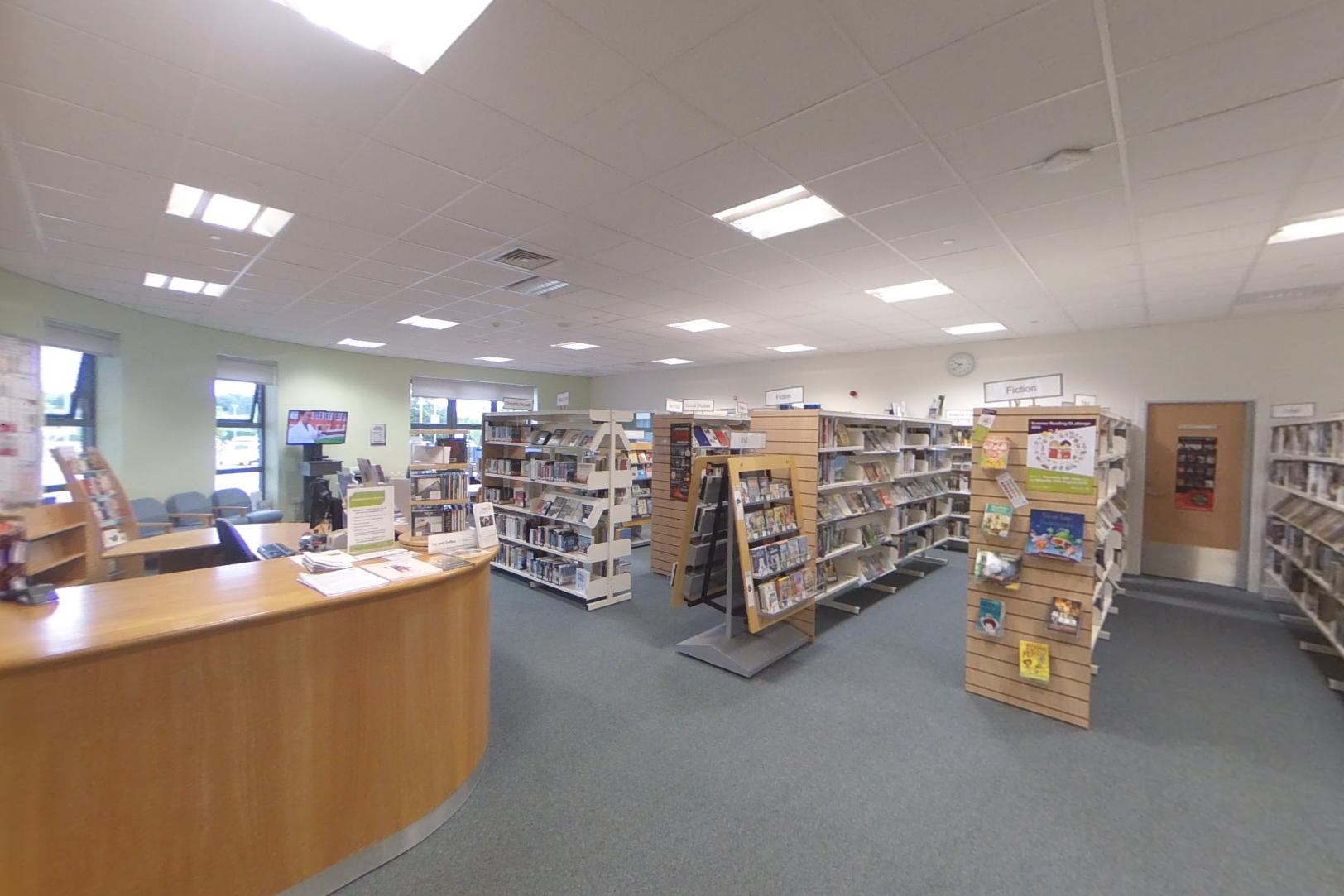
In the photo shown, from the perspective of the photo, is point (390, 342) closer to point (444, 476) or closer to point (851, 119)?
point (444, 476)

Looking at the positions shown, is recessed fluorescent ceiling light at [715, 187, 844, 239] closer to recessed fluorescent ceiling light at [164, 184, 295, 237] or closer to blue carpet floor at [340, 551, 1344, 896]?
recessed fluorescent ceiling light at [164, 184, 295, 237]

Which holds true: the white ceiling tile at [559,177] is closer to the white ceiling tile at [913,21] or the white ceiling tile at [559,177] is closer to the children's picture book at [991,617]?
the white ceiling tile at [913,21]

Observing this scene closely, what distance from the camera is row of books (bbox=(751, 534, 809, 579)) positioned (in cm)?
365

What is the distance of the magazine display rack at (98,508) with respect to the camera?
3.29 metres

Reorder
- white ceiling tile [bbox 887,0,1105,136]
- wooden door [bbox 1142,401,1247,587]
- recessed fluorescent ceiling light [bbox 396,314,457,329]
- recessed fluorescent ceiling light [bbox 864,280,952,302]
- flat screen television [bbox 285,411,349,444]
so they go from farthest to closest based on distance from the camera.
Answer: flat screen television [bbox 285,411,349,444] → recessed fluorescent ceiling light [bbox 396,314,457,329] → wooden door [bbox 1142,401,1247,587] → recessed fluorescent ceiling light [bbox 864,280,952,302] → white ceiling tile [bbox 887,0,1105,136]

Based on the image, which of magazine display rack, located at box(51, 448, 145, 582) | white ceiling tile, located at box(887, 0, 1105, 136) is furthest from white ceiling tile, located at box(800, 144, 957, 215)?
magazine display rack, located at box(51, 448, 145, 582)

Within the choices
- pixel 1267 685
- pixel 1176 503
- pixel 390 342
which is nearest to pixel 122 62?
pixel 390 342

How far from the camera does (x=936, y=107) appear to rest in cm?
218

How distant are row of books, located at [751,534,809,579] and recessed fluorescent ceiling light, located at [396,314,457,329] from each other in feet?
17.2

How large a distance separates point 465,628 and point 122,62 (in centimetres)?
271

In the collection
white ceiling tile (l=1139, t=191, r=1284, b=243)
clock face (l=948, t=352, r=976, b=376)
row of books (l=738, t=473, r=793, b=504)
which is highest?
white ceiling tile (l=1139, t=191, r=1284, b=243)

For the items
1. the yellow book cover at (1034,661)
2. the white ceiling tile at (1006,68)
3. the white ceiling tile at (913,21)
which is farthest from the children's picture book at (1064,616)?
the white ceiling tile at (913,21)

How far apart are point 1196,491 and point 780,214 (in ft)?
21.7

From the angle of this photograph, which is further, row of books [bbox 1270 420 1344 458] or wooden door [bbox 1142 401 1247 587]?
wooden door [bbox 1142 401 1247 587]
